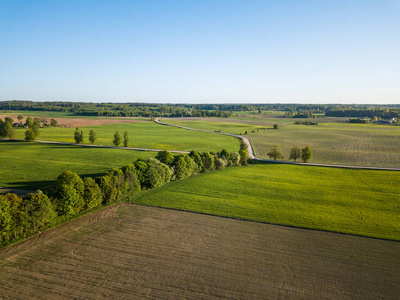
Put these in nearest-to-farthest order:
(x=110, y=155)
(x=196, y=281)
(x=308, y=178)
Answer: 1. (x=196, y=281)
2. (x=308, y=178)
3. (x=110, y=155)

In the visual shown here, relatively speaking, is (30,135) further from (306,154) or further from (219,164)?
(306,154)

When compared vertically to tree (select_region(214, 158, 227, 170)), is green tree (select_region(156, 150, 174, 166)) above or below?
above

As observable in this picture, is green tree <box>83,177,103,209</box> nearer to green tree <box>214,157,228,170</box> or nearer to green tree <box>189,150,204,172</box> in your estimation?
green tree <box>189,150,204,172</box>

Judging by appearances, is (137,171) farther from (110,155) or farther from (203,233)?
(110,155)

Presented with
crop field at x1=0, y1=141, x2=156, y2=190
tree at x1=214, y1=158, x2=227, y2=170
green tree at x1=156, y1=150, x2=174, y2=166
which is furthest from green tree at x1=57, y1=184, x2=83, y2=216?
A: tree at x1=214, y1=158, x2=227, y2=170

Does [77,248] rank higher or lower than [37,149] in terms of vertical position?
lower

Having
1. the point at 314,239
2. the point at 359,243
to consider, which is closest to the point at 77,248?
the point at 314,239
